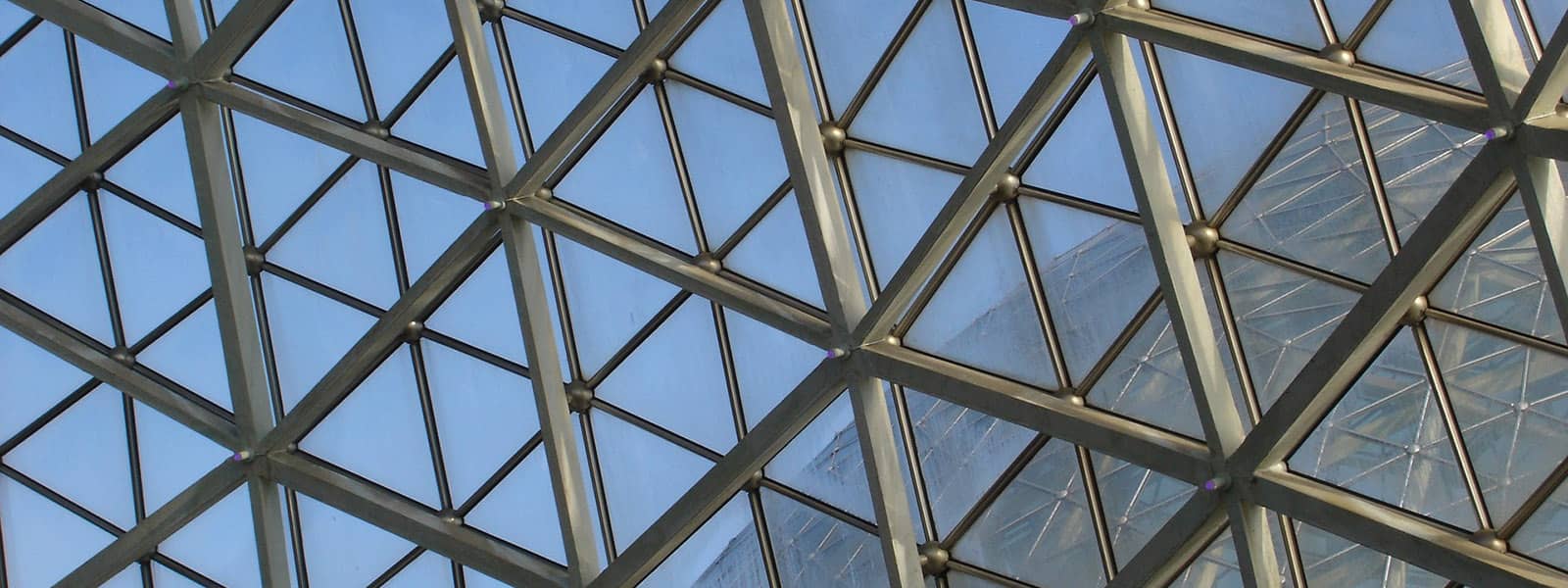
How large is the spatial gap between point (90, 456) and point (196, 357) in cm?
207

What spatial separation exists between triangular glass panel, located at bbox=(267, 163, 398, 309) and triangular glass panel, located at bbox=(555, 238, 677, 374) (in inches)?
89.9

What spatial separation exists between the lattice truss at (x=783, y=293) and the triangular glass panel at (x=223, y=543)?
0.04 metres

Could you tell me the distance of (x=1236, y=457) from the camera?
520 inches

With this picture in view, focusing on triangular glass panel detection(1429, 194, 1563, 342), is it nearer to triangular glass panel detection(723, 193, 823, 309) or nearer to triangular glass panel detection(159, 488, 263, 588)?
triangular glass panel detection(723, 193, 823, 309)

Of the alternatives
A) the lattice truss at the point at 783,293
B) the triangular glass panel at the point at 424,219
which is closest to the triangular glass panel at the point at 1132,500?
the lattice truss at the point at 783,293

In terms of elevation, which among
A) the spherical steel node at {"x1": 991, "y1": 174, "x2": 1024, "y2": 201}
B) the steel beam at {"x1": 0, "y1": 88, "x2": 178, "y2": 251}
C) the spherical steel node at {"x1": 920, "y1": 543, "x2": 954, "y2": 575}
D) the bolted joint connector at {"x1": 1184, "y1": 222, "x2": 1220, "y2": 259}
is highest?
the steel beam at {"x1": 0, "y1": 88, "x2": 178, "y2": 251}

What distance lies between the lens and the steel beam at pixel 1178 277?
13203 millimetres

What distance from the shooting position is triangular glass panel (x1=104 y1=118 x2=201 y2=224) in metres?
20.1

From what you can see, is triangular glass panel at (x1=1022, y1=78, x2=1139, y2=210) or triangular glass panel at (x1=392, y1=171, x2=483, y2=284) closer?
triangular glass panel at (x1=1022, y1=78, x2=1139, y2=210)

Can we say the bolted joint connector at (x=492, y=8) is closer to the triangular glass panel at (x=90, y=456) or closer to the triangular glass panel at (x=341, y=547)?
the triangular glass panel at (x=341, y=547)

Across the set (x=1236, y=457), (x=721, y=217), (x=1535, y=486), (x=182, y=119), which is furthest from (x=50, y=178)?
(x=1535, y=486)

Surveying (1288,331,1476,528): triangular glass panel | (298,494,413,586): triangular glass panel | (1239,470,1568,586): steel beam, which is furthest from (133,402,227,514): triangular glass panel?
(1288,331,1476,528): triangular glass panel

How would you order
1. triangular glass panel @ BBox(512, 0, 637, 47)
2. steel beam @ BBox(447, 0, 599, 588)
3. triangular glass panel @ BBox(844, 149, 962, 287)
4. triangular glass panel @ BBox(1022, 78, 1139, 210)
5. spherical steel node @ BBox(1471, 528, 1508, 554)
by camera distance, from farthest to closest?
steel beam @ BBox(447, 0, 599, 588)
triangular glass panel @ BBox(512, 0, 637, 47)
triangular glass panel @ BBox(844, 149, 962, 287)
triangular glass panel @ BBox(1022, 78, 1139, 210)
spherical steel node @ BBox(1471, 528, 1508, 554)

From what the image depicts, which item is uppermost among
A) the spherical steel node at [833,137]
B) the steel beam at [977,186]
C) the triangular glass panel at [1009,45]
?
the spherical steel node at [833,137]
